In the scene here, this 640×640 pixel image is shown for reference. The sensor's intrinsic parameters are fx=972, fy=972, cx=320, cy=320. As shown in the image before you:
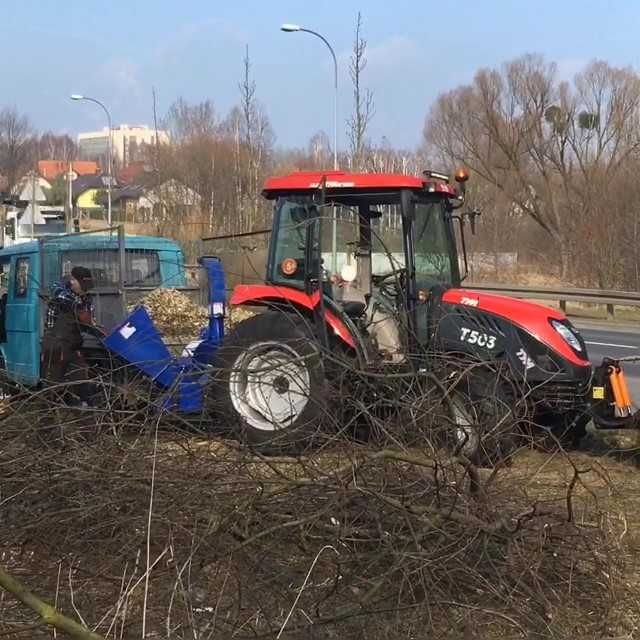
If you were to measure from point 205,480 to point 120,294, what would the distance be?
6130 millimetres

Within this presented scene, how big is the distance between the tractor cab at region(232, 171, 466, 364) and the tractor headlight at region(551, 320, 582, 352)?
101 centimetres

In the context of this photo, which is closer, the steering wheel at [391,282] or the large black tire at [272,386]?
the large black tire at [272,386]

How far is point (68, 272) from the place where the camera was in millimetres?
10812

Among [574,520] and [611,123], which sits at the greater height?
[611,123]

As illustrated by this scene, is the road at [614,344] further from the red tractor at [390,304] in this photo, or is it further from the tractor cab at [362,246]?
the tractor cab at [362,246]

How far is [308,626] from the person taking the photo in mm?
4105

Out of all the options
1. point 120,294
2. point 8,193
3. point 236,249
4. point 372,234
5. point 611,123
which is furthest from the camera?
point 8,193

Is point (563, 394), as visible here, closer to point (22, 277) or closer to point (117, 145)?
point (22, 277)

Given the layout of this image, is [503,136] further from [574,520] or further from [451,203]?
[574,520]

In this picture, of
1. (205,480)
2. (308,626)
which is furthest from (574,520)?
(205,480)

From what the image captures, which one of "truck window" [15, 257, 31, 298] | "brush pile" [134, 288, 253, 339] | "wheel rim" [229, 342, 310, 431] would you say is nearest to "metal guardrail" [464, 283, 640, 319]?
"brush pile" [134, 288, 253, 339]

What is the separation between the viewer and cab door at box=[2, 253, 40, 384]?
10.4 m

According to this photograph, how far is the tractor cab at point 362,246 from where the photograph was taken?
773cm

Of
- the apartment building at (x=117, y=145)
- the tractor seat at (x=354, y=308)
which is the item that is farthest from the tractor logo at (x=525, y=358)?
the apartment building at (x=117, y=145)
